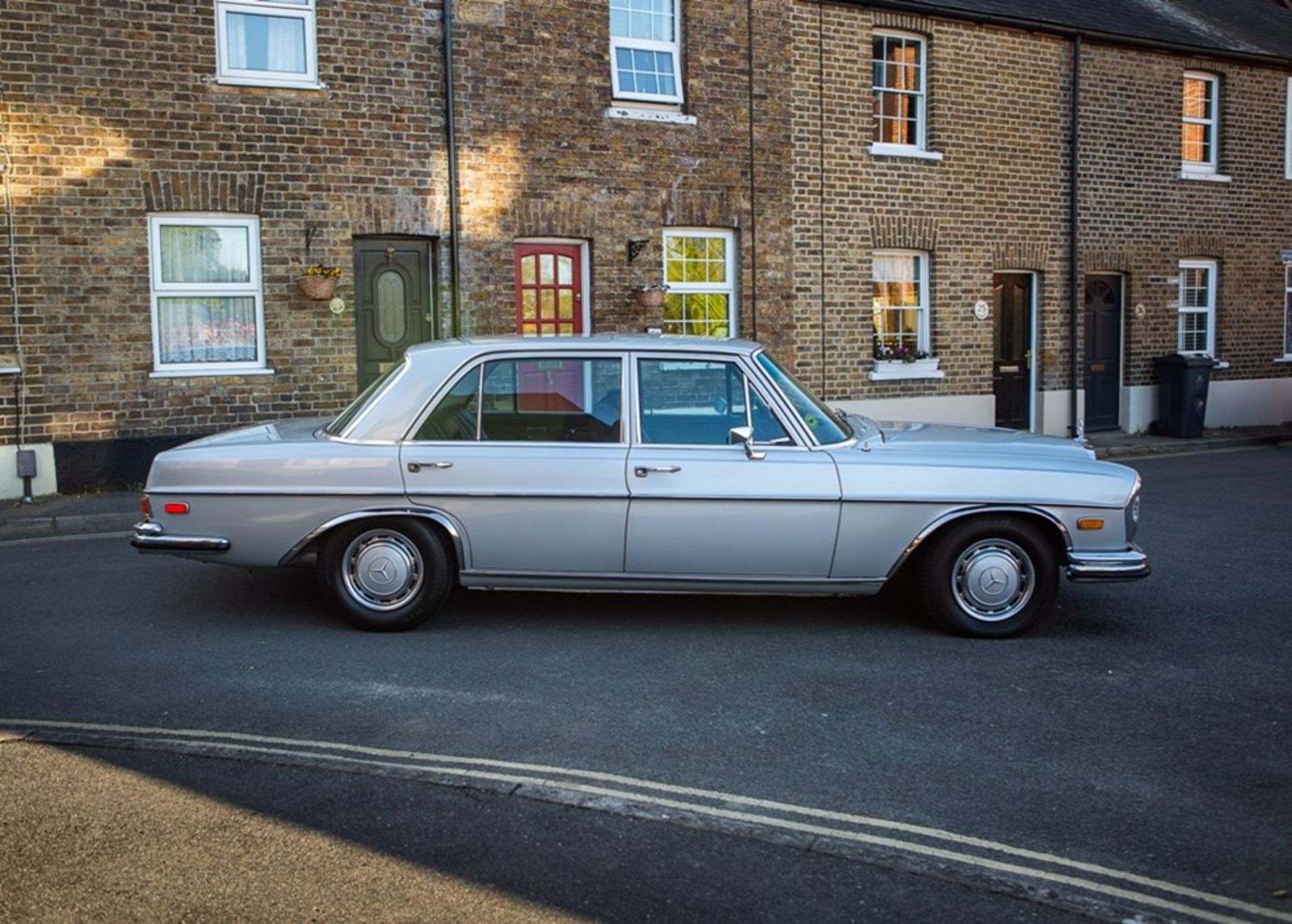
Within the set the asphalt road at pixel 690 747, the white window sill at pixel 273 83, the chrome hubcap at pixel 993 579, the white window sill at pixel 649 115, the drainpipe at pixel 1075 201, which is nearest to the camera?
the asphalt road at pixel 690 747

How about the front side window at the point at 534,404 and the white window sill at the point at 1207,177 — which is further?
the white window sill at the point at 1207,177

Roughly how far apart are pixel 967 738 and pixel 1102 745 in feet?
1.74

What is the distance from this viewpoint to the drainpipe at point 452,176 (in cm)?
1374

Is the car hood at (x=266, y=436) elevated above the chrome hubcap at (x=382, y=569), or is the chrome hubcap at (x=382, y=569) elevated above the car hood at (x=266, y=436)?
the car hood at (x=266, y=436)

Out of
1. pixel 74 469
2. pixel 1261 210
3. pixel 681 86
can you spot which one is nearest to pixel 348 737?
pixel 74 469

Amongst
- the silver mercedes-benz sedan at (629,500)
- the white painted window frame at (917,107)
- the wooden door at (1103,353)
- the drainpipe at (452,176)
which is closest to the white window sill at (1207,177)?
the wooden door at (1103,353)

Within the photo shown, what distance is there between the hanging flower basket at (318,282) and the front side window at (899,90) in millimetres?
7803

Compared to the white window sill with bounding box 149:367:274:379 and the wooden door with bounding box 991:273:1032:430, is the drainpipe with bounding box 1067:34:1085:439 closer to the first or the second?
the wooden door with bounding box 991:273:1032:430

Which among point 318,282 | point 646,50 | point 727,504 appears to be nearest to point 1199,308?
point 646,50

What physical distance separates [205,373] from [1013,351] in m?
11.3

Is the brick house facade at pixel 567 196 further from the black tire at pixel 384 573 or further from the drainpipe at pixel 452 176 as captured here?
the black tire at pixel 384 573

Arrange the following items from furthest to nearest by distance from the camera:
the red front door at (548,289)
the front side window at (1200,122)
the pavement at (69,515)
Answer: the front side window at (1200,122) → the red front door at (548,289) → the pavement at (69,515)

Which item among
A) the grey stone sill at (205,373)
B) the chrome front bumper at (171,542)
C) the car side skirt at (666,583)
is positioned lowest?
the car side skirt at (666,583)

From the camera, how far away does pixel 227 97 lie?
41.8 ft
